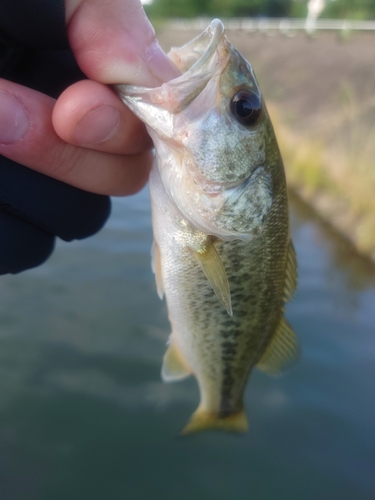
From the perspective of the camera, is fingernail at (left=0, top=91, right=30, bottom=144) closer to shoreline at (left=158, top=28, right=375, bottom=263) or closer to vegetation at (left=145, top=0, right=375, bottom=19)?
shoreline at (left=158, top=28, right=375, bottom=263)

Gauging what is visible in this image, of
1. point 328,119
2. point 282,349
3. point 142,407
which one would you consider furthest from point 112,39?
point 328,119

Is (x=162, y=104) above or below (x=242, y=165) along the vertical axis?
above

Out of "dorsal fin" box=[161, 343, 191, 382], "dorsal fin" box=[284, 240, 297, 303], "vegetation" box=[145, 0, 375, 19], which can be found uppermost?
"dorsal fin" box=[284, 240, 297, 303]

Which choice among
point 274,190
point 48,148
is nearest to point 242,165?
point 274,190

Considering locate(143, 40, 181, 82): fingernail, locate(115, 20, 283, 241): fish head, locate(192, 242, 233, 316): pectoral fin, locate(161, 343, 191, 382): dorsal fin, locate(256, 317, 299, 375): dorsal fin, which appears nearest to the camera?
locate(143, 40, 181, 82): fingernail

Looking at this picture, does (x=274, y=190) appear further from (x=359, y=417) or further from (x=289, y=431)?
(x=359, y=417)

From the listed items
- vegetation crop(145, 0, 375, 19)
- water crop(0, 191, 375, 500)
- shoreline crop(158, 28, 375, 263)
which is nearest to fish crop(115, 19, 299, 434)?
water crop(0, 191, 375, 500)
